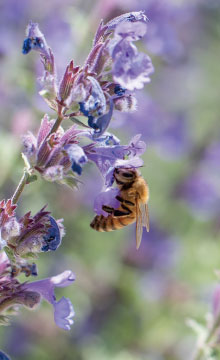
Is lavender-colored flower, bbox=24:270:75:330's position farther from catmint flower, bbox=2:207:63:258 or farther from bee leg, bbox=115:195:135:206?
bee leg, bbox=115:195:135:206

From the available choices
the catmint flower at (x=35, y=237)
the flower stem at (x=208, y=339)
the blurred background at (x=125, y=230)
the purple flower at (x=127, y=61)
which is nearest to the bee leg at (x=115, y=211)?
the catmint flower at (x=35, y=237)

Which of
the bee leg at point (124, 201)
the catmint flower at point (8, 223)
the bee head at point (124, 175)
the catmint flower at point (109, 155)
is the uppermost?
the bee head at point (124, 175)

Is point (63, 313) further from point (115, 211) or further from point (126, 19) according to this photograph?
point (126, 19)

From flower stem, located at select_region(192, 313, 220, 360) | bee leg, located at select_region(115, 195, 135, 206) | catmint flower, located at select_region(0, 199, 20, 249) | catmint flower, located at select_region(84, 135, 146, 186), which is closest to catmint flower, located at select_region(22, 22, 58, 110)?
catmint flower, located at select_region(84, 135, 146, 186)

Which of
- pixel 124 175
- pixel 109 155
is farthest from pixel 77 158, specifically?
pixel 124 175

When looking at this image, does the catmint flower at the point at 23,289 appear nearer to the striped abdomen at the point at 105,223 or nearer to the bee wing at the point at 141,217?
the striped abdomen at the point at 105,223

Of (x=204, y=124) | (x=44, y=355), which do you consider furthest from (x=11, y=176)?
(x=204, y=124)
